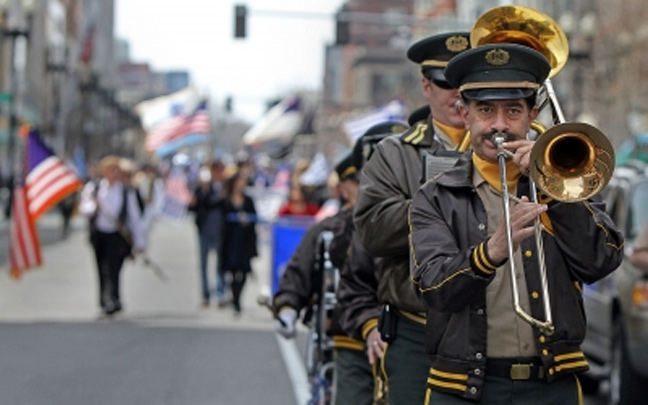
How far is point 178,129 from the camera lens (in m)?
29.4

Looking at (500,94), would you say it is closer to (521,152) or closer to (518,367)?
(521,152)

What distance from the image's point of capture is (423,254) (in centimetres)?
485

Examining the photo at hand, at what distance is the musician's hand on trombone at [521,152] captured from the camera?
450 centimetres

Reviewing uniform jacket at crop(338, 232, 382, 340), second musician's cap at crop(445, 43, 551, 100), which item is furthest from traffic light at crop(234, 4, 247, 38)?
second musician's cap at crop(445, 43, 551, 100)

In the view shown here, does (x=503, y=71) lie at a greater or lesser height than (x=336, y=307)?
greater

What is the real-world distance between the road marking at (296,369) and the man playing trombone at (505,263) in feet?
20.5

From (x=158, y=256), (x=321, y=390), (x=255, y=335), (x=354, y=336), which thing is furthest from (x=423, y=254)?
(x=158, y=256)

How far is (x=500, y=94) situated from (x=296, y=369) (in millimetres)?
8903

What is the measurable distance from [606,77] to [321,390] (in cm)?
4154

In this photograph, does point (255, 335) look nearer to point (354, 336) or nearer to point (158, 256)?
point (354, 336)

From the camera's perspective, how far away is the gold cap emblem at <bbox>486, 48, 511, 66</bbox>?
15.8 feet

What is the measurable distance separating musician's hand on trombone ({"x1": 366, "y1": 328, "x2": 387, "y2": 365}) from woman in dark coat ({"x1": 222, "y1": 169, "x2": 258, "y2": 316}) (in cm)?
1162

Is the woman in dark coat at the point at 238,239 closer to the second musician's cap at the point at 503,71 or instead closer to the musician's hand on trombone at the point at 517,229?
the second musician's cap at the point at 503,71

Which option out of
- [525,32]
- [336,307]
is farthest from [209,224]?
[525,32]
